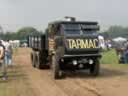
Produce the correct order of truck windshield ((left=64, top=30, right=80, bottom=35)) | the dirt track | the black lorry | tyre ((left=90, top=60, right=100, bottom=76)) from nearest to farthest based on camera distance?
1. the dirt track
2. the black lorry
3. truck windshield ((left=64, top=30, right=80, bottom=35))
4. tyre ((left=90, top=60, right=100, bottom=76))

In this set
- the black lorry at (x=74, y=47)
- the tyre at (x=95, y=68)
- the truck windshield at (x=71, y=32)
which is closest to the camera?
the black lorry at (x=74, y=47)

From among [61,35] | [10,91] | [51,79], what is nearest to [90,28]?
[61,35]

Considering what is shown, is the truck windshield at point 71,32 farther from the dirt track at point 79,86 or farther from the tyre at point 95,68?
the dirt track at point 79,86

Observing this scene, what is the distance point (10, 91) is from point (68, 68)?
5.36 metres

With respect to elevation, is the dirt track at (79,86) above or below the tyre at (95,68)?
below

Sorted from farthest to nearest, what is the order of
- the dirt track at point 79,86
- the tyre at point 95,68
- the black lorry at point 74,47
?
the tyre at point 95,68 < the black lorry at point 74,47 < the dirt track at point 79,86

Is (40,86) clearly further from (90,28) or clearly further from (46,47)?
(46,47)

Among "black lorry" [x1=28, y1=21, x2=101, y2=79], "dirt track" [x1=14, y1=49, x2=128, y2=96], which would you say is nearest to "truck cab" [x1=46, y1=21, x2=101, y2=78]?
"black lorry" [x1=28, y1=21, x2=101, y2=79]

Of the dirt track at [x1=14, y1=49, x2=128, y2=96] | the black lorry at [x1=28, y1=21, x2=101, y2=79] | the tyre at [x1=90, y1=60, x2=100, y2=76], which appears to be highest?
the black lorry at [x1=28, y1=21, x2=101, y2=79]

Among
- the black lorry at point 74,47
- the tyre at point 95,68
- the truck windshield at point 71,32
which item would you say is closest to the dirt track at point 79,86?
the tyre at point 95,68

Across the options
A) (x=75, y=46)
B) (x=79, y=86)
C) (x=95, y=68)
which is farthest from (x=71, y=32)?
(x=79, y=86)

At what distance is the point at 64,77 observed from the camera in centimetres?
2144

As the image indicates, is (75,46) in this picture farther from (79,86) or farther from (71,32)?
(79,86)

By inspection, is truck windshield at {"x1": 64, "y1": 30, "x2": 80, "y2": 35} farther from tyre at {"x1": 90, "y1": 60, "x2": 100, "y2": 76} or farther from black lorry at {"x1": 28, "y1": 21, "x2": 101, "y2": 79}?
tyre at {"x1": 90, "y1": 60, "x2": 100, "y2": 76}
